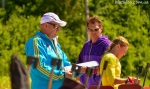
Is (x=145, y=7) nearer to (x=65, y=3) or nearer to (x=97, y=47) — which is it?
(x=65, y=3)

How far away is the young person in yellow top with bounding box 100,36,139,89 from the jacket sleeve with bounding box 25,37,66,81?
488 millimetres

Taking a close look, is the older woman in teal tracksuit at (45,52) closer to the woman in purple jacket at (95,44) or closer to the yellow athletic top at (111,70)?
the yellow athletic top at (111,70)

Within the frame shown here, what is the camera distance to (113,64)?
5.09 meters

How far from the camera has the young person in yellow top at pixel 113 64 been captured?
505cm

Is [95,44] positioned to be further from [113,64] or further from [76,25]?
[76,25]

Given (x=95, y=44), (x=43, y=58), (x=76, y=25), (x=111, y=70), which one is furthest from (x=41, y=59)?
(x=76, y=25)

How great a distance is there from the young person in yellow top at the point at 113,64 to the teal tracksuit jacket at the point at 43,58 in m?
0.48

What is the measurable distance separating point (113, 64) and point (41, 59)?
0.77m

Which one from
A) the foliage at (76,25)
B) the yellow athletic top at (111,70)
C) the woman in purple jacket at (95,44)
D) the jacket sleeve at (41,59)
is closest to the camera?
the jacket sleeve at (41,59)

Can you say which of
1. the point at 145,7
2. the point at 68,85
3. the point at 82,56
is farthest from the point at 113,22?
the point at 68,85

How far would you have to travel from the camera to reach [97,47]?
579 centimetres

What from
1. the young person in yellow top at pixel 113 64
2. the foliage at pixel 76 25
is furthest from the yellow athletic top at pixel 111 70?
the foliage at pixel 76 25

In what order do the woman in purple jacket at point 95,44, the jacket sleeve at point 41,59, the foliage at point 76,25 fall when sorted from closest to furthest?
the jacket sleeve at point 41,59
the woman in purple jacket at point 95,44
the foliage at point 76,25

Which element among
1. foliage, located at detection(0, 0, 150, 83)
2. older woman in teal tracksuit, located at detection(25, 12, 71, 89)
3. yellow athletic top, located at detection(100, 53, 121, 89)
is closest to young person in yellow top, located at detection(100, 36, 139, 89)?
yellow athletic top, located at detection(100, 53, 121, 89)
